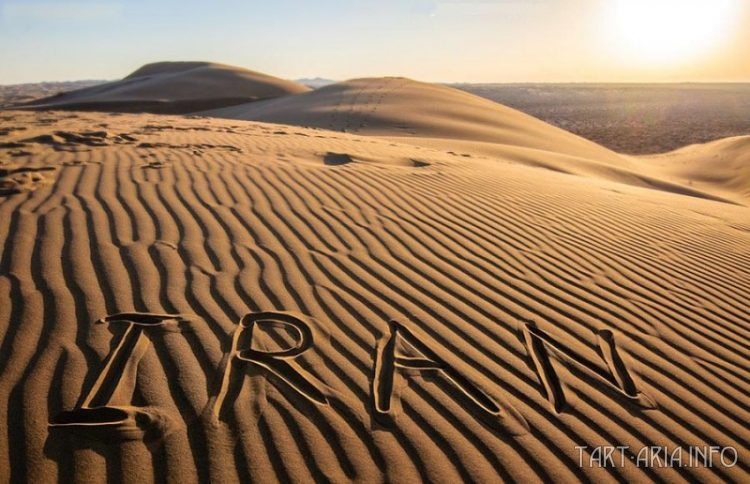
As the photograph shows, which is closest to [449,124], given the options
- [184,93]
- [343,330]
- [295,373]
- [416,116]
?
[416,116]

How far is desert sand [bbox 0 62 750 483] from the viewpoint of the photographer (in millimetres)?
2172

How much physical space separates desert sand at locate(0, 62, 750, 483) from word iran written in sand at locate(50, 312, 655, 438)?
0.04 feet

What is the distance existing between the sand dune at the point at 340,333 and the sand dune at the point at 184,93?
21919 millimetres

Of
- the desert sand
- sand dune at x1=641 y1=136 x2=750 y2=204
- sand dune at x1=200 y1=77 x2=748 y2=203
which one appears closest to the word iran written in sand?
the desert sand

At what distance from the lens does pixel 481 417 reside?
244cm

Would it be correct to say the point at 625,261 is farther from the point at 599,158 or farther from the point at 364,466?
the point at 599,158

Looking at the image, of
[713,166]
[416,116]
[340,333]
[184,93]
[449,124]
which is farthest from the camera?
[184,93]

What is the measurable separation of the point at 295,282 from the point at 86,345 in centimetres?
125

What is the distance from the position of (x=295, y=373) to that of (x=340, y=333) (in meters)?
0.44

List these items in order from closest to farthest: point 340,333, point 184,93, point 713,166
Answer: point 340,333 < point 713,166 < point 184,93

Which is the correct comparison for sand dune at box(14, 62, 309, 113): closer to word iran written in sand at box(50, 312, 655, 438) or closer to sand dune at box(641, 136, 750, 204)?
sand dune at box(641, 136, 750, 204)

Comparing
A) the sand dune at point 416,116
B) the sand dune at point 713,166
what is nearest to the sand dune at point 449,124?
the sand dune at point 416,116

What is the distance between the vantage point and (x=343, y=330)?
9.85 feet

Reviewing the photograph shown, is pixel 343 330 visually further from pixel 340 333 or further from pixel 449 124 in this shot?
pixel 449 124
